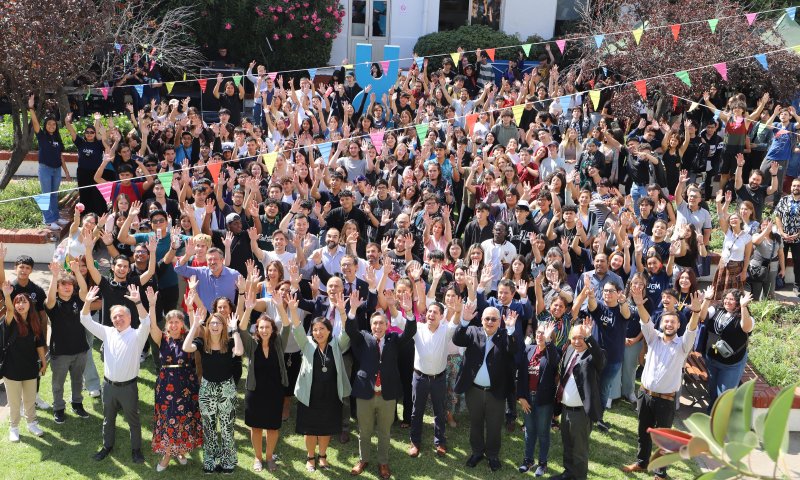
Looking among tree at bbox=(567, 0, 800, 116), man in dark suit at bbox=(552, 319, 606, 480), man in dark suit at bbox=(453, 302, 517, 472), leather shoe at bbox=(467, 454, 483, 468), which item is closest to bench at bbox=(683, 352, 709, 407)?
man in dark suit at bbox=(552, 319, 606, 480)

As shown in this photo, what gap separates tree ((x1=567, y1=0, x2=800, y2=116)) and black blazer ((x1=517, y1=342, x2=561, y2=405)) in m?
7.63

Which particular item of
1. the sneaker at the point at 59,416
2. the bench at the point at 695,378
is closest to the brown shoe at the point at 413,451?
the bench at the point at 695,378

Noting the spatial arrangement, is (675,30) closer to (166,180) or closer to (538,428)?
(166,180)

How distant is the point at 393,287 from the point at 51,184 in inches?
248

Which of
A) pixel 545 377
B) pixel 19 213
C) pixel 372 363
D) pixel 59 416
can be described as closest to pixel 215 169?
pixel 19 213

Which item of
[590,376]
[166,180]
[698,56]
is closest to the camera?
[590,376]

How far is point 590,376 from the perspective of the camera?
22.0 ft

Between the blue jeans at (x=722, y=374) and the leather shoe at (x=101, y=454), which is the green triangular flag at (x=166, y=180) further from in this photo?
the blue jeans at (x=722, y=374)

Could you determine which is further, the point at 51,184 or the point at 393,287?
the point at 51,184

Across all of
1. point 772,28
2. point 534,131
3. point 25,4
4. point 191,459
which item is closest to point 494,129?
point 534,131

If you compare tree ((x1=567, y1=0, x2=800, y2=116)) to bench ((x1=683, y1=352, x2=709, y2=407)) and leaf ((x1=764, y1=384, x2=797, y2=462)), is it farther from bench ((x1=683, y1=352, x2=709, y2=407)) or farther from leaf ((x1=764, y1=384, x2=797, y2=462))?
leaf ((x1=764, y1=384, x2=797, y2=462))

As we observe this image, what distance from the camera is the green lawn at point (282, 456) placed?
23.3 feet

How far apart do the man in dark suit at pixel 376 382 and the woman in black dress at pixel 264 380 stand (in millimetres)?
613

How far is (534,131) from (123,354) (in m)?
7.33
